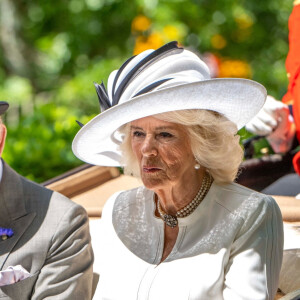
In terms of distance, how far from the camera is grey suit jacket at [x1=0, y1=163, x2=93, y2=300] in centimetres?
216

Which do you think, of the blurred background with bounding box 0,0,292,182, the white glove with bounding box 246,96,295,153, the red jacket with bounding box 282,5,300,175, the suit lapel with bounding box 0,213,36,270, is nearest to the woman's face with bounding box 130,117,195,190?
the suit lapel with bounding box 0,213,36,270

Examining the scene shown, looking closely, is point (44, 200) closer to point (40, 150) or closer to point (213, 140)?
point (213, 140)

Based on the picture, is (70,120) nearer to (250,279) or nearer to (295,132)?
(295,132)

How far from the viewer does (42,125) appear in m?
4.91

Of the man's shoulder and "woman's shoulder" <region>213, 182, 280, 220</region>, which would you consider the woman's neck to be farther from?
the man's shoulder

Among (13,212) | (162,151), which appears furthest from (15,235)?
(162,151)

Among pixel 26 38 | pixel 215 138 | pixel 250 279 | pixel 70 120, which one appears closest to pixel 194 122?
pixel 215 138

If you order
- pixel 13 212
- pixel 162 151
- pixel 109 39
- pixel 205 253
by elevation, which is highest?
pixel 162 151

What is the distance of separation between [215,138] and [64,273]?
1.93 feet

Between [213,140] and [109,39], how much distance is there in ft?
19.7

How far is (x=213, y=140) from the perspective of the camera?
2164 mm

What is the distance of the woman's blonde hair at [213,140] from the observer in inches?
82.7

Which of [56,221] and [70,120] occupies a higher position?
[56,221]

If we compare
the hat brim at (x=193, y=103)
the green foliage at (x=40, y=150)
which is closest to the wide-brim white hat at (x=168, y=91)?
the hat brim at (x=193, y=103)
